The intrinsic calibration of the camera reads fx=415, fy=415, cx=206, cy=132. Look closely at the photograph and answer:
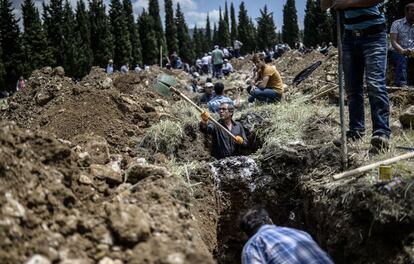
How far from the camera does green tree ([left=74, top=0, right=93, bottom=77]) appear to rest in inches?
1035

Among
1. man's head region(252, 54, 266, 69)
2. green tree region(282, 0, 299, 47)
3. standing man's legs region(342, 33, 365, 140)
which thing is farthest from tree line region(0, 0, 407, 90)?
standing man's legs region(342, 33, 365, 140)

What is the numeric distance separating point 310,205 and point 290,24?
4081cm

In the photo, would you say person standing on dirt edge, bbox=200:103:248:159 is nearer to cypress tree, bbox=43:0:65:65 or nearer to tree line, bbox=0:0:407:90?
tree line, bbox=0:0:407:90

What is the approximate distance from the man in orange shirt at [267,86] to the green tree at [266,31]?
3526 centimetres

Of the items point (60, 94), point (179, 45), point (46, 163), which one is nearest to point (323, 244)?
point (46, 163)

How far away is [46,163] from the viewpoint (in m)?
2.52

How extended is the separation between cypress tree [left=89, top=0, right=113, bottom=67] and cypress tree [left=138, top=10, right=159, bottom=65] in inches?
189

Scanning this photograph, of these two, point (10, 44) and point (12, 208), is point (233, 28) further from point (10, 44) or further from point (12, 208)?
point (12, 208)

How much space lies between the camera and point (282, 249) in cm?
235

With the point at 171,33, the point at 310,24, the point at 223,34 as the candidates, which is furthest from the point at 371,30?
the point at 223,34

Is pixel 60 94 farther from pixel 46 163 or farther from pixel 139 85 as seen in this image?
pixel 46 163

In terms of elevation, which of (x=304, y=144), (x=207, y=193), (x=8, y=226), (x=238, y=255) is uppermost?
(x=8, y=226)

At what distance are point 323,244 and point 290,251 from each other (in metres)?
1.24

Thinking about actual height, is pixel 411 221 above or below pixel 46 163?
below
